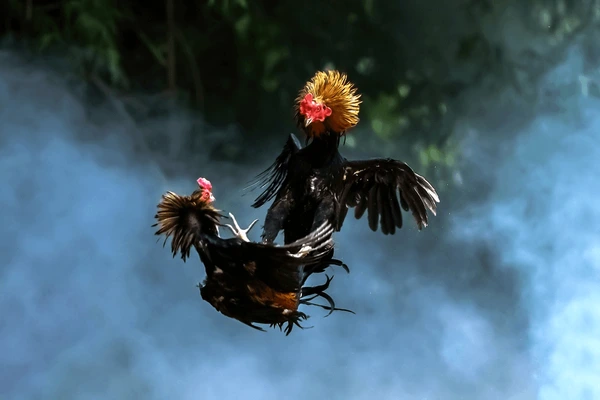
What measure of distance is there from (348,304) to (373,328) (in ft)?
0.35

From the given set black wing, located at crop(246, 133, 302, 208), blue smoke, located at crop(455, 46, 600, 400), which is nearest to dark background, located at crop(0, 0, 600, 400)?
blue smoke, located at crop(455, 46, 600, 400)

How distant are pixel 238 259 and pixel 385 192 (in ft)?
1.19

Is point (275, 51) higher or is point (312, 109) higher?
point (275, 51)

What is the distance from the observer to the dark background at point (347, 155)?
313cm

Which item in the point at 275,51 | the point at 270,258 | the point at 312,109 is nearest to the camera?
the point at 270,258

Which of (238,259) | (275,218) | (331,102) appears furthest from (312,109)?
(238,259)

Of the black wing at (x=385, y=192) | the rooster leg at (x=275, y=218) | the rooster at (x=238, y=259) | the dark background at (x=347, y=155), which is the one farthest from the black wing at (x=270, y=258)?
the dark background at (x=347, y=155)

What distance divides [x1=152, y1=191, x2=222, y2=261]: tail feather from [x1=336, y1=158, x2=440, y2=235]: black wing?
288mm

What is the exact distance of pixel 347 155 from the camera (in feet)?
10.9

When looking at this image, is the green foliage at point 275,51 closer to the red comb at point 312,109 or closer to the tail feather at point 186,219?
the red comb at point 312,109

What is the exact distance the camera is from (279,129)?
3297 millimetres

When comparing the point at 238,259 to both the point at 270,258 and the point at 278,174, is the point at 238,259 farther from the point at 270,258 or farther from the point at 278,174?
the point at 278,174

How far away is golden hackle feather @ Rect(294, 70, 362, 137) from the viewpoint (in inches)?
74.5

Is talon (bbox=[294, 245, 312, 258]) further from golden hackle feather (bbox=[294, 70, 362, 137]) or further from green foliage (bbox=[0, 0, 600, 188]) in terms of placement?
green foliage (bbox=[0, 0, 600, 188])
